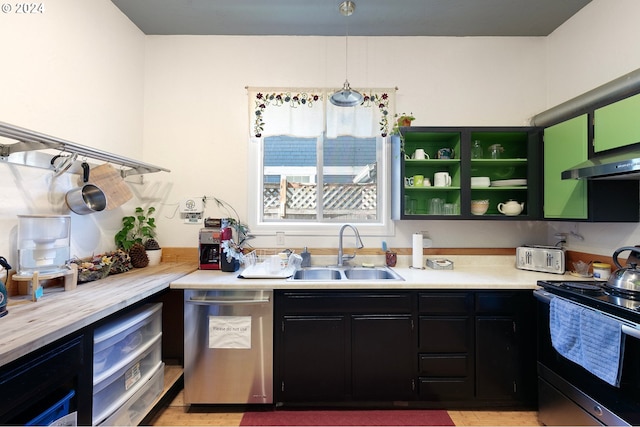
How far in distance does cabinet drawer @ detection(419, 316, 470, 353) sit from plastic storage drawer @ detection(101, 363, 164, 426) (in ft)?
5.81

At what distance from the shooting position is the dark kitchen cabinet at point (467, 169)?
2111mm

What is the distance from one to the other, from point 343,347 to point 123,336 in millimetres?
1302

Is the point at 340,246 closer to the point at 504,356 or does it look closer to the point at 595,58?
the point at 504,356

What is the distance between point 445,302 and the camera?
5.69 ft

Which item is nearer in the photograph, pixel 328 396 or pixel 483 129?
pixel 328 396

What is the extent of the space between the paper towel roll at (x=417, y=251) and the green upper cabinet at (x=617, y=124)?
4.16ft

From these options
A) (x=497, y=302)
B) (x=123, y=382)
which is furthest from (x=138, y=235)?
(x=497, y=302)

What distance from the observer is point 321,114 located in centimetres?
236

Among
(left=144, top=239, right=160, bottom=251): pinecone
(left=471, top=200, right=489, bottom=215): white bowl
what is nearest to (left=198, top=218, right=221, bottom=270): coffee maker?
(left=144, top=239, right=160, bottom=251): pinecone

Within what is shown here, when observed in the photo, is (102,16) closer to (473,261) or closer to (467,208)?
(467,208)

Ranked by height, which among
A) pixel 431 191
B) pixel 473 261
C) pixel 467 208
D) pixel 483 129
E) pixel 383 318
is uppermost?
pixel 483 129

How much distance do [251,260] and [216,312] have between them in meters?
0.52

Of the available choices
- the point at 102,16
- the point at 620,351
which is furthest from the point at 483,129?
the point at 102,16

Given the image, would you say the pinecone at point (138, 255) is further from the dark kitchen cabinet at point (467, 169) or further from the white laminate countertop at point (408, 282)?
the dark kitchen cabinet at point (467, 169)
